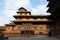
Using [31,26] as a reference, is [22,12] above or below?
above

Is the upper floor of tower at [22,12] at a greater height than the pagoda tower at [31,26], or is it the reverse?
the upper floor of tower at [22,12]

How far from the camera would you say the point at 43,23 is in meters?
40.7

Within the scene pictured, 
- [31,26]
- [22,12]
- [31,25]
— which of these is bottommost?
[31,26]

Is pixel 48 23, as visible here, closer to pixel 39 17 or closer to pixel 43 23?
pixel 43 23

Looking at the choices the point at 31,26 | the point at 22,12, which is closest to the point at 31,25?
the point at 31,26

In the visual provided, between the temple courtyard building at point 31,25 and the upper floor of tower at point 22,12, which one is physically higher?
the upper floor of tower at point 22,12

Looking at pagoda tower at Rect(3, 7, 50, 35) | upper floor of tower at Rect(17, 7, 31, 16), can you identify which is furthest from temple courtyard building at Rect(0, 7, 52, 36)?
upper floor of tower at Rect(17, 7, 31, 16)

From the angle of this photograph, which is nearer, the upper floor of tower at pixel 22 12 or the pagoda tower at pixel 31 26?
the pagoda tower at pixel 31 26

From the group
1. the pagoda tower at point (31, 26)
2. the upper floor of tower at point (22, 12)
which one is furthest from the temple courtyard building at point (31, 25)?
the upper floor of tower at point (22, 12)

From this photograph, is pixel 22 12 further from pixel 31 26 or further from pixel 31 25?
pixel 31 26

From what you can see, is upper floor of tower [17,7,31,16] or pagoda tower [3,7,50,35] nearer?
pagoda tower [3,7,50,35]

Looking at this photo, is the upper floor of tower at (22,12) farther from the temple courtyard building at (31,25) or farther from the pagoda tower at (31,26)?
the pagoda tower at (31,26)

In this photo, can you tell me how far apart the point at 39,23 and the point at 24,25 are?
13.2 feet

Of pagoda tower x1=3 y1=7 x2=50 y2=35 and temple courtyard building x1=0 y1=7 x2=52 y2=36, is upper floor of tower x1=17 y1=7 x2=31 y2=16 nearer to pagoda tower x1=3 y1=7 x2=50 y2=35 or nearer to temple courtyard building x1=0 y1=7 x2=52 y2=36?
temple courtyard building x1=0 y1=7 x2=52 y2=36
